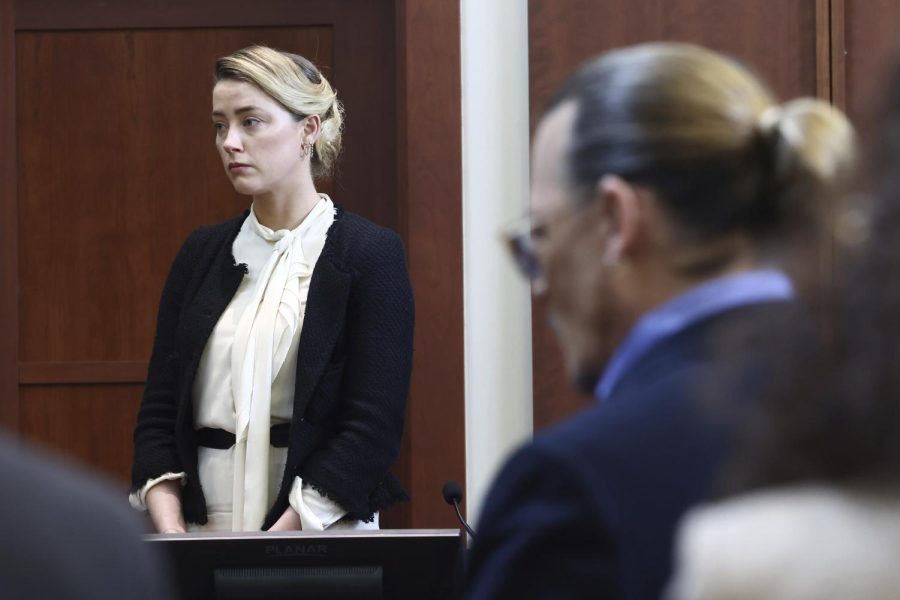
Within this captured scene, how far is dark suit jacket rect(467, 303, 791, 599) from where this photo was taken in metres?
0.99

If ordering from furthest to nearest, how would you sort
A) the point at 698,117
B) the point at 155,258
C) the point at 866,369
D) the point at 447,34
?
the point at 155,258
the point at 447,34
the point at 698,117
the point at 866,369

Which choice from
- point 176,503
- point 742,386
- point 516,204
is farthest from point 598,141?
point 516,204

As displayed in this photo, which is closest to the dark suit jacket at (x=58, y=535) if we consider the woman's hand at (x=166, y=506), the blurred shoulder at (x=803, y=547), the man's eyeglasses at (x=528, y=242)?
the blurred shoulder at (x=803, y=547)

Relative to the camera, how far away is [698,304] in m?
1.16

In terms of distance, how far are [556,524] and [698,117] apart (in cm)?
38

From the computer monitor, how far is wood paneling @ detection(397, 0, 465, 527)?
1.63m

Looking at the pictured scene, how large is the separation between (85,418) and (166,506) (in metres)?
1.15

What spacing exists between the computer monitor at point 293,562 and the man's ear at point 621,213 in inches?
29.6

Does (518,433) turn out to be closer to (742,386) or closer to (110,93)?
(110,93)

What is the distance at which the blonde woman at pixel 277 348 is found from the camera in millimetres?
2602

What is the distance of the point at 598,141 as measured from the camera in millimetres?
1211

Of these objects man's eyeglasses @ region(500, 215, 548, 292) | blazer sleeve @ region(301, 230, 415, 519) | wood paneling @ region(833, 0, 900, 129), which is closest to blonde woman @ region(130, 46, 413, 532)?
blazer sleeve @ region(301, 230, 415, 519)

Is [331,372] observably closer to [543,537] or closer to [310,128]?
[310,128]

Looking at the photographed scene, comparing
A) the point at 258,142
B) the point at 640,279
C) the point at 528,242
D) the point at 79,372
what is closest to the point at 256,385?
the point at 258,142
